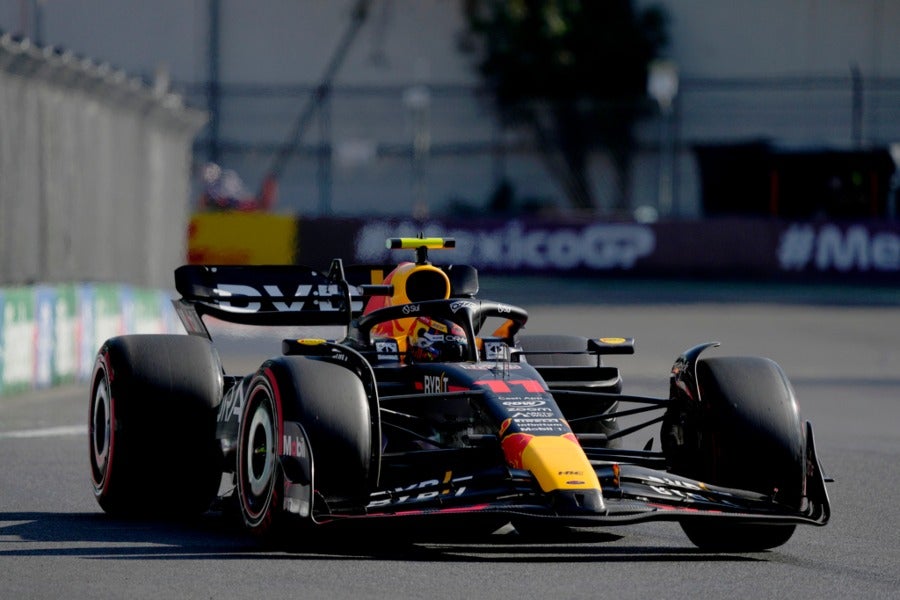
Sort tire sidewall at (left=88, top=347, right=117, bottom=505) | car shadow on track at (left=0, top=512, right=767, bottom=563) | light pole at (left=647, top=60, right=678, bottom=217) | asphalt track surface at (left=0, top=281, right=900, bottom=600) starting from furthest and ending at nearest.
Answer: light pole at (left=647, top=60, right=678, bottom=217) → tire sidewall at (left=88, top=347, right=117, bottom=505) → car shadow on track at (left=0, top=512, right=767, bottom=563) → asphalt track surface at (left=0, top=281, right=900, bottom=600)

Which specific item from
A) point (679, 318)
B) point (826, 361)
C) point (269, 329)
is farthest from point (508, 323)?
point (679, 318)

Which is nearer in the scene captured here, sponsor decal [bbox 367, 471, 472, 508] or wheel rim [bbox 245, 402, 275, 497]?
sponsor decal [bbox 367, 471, 472, 508]

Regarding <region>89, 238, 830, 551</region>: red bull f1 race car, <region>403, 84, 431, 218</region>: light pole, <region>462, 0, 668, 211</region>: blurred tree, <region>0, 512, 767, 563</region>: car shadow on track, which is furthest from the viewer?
<region>403, 84, 431, 218</region>: light pole

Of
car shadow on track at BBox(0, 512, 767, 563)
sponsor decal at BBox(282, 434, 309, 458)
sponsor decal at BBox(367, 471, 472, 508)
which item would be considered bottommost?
car shadow on track at BBox(0, 512, 767, 563)

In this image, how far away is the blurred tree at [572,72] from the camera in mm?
38344

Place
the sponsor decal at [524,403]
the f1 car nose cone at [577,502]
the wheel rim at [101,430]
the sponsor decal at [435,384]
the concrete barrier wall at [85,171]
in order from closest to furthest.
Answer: the f1 car nose cone at [577,502]
the sponsor decal at [524,403]
the sponsor decal at [435,384]
the wheel rim at [101,430]
the concrete barrier wall at [85,171]

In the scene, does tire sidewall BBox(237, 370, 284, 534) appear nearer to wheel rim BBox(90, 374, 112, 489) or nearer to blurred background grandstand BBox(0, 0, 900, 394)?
wheel rim BBox(90, 374, 112, 489)

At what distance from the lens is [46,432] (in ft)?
39.1

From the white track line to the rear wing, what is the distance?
8.68 ft

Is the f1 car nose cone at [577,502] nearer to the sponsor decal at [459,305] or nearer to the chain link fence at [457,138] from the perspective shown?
the sponsor decal at [459,305]

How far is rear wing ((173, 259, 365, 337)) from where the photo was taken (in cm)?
930

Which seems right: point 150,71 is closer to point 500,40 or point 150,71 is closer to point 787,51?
point 500,40

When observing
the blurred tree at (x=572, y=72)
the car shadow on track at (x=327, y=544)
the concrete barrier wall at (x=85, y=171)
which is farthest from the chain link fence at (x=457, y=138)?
the car shadow on track at (x=327, y=544)

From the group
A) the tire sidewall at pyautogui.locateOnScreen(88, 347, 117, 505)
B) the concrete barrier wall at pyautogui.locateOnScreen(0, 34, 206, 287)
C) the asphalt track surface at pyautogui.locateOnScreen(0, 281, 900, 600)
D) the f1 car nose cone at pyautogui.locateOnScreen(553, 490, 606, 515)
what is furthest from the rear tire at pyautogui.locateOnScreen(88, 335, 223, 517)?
the concrete barrier wall at pyautogui.locateOnScreen(0, 34, 206, 287)
